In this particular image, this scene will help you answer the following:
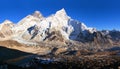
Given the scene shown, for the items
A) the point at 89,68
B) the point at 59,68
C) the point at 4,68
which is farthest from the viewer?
the point at 59,68

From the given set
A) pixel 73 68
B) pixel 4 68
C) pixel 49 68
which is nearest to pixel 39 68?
pixel 49 68

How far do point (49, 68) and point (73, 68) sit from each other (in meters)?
12.6

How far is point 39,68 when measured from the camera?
483ft

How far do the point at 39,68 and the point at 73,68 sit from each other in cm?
1644

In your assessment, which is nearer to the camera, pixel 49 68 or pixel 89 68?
pixel 89 68

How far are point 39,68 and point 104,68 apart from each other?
3262 centimetres

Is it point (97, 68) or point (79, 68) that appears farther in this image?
point (79, 68)

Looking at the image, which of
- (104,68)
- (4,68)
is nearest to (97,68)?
(104,68)

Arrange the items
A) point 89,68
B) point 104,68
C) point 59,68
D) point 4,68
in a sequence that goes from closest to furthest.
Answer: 1. point 4,68
2. point 104,68
3. point 89,68
4. point 59,68

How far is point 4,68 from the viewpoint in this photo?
363ft

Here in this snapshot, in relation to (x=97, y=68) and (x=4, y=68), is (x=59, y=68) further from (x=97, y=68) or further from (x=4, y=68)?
(x=4, y=68)

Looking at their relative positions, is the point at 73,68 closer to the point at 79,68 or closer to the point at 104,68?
the point at 79,68

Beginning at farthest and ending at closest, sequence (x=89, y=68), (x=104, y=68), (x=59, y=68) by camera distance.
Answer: (x=59, y=68) < (x=89, y=68) < (x=104, y=68)

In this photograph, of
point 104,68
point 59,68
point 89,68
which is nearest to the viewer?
point 104,68
